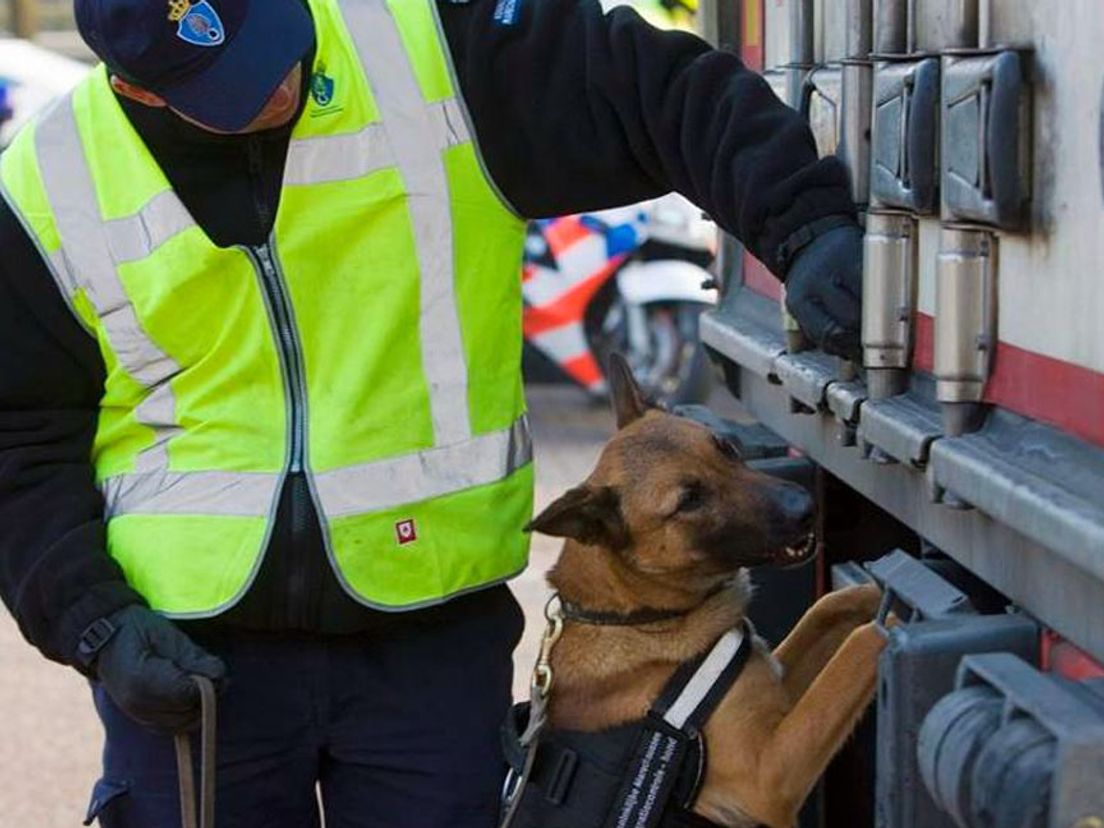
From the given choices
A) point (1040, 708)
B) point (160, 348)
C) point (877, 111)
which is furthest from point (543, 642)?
point (1040, 708)

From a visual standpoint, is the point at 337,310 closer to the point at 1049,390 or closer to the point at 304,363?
the point at 304,363

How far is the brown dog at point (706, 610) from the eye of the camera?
2.91 m

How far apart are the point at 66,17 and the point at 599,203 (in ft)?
49.9

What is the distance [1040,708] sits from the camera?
1.86m

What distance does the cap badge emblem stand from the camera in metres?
2.72

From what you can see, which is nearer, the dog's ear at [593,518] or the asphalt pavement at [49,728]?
the dog's ear at [593,518]

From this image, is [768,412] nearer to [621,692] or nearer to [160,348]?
[621,692]

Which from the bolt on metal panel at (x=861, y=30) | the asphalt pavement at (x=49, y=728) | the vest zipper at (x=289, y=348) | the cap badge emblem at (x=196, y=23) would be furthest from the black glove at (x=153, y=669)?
the asphalt pavement at (x=49, y=728)

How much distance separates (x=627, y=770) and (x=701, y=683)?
0.57ft

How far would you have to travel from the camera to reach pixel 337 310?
9.59 ft

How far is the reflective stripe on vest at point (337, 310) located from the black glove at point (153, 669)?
0.18ft

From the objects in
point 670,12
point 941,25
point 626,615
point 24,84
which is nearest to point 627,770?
point 626,615

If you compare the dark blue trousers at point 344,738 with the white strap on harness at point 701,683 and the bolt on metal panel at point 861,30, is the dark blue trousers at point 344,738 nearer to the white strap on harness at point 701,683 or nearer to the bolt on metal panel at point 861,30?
the white strap on harness at point 701,683

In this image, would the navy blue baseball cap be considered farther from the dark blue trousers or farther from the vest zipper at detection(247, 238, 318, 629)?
the dark blue trousers
